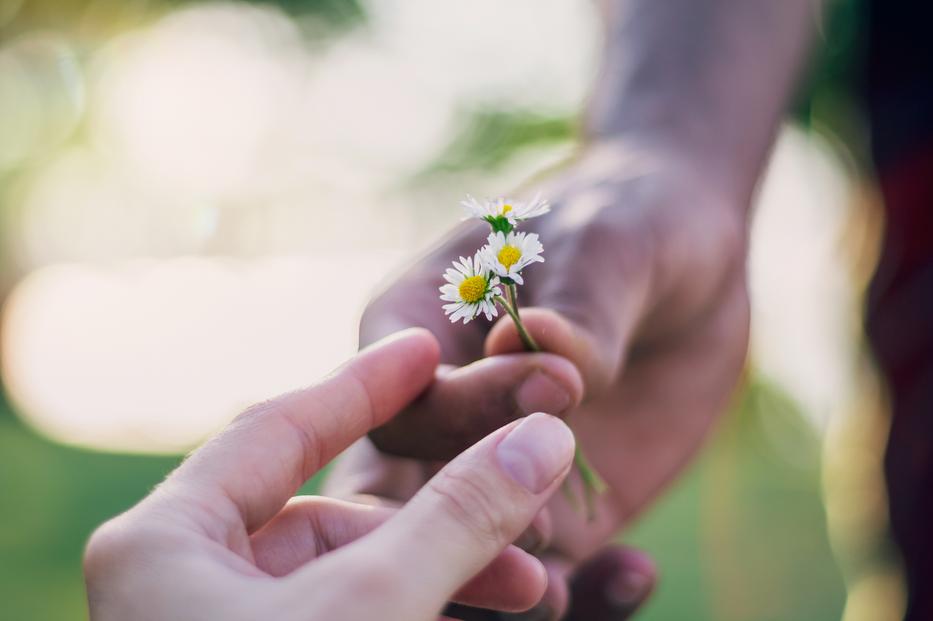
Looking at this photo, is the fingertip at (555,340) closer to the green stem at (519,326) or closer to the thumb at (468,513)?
the green stem at (519,326)

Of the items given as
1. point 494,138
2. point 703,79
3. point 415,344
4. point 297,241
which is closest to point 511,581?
point 415,344

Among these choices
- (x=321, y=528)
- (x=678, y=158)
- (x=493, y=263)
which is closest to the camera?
(x=493, y=263)

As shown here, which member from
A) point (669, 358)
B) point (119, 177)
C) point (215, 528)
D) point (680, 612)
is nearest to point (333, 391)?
point (215, 528)

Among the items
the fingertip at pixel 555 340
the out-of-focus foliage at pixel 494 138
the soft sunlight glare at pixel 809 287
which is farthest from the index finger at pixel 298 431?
the out-of-focus foliage at pixel 494 138

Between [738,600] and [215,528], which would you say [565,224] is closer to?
[215,528]

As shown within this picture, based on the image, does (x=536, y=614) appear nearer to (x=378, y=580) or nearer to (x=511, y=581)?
(x=511, y=581)
